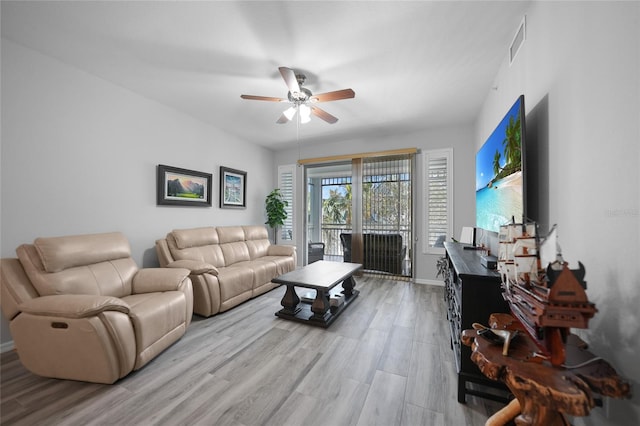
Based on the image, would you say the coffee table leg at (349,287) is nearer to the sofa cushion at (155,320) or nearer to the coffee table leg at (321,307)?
the coffee table leg at (321,307)

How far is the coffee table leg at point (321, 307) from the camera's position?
265 cm

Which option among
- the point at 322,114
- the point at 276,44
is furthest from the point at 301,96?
the point at 276,44

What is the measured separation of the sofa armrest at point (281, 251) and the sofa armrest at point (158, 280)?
6.69 ft

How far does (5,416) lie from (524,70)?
416 cm

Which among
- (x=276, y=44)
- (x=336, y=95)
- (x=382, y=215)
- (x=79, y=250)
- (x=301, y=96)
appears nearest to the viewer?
(x=276, y=44)

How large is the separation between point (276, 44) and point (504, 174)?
84.9 inches

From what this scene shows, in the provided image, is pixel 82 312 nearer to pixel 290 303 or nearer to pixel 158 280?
pixel 158 280

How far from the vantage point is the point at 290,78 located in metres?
2.13

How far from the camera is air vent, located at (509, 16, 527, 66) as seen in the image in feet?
5.86

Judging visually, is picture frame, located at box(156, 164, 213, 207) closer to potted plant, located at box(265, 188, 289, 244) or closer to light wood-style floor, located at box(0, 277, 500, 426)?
potted plant, located at box(265, 188, 289, 244)

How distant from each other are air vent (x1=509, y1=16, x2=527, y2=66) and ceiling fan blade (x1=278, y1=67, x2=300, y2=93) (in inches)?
70.2

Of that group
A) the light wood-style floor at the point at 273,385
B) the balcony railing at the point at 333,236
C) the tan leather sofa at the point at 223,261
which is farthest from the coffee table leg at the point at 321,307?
the balcony railing at the point at 333,236

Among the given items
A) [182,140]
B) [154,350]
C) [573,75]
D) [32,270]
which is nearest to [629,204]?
[573,75]

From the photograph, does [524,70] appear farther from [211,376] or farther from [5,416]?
[5,416]
